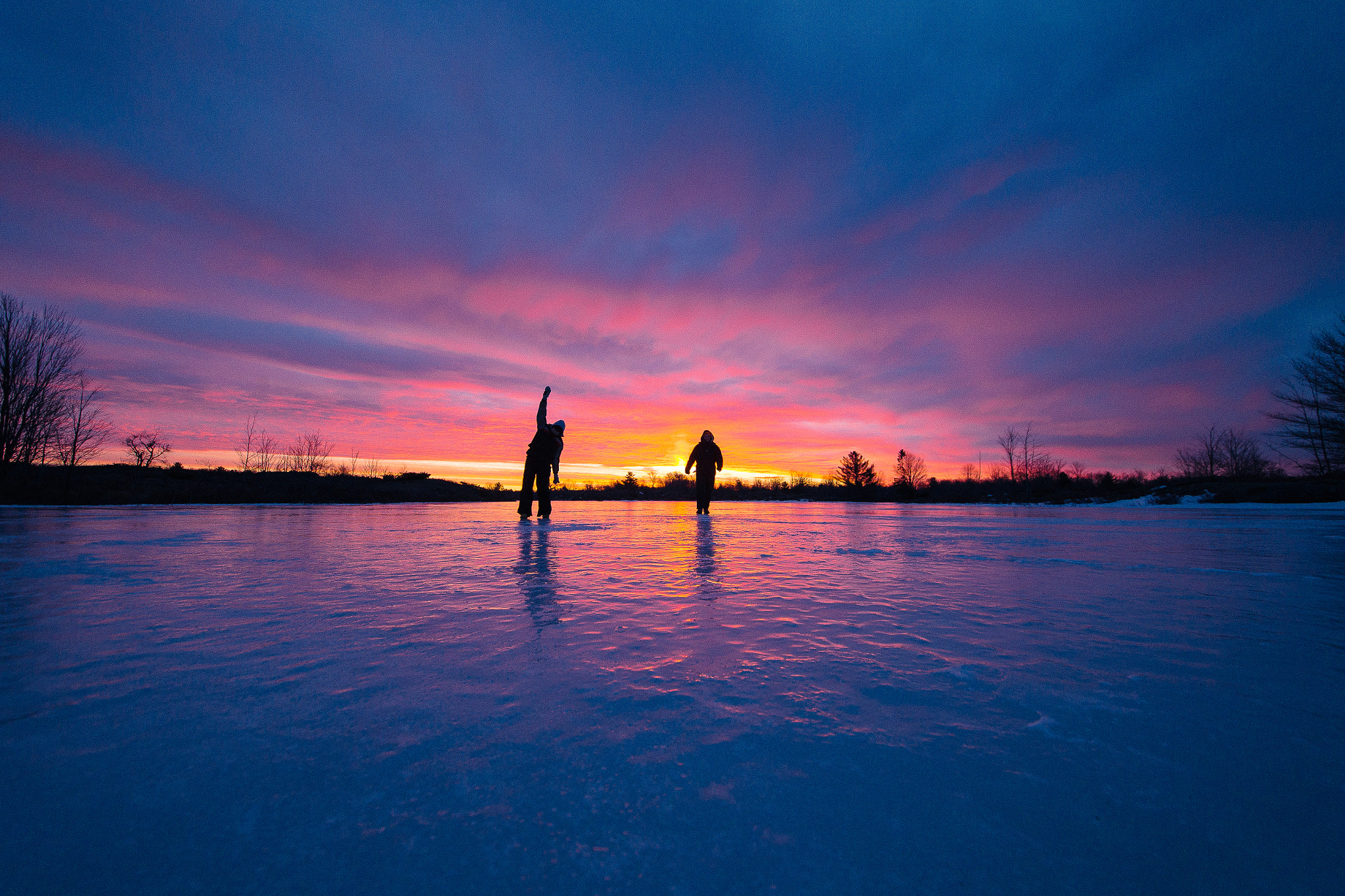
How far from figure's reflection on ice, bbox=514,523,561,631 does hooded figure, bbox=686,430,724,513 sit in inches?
255

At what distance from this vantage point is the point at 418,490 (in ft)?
128

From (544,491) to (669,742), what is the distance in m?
10.3

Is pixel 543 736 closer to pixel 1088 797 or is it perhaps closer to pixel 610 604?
pixel 1088 797

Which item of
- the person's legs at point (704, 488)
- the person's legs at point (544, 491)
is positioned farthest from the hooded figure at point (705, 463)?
the person's legs at point (544, 491)

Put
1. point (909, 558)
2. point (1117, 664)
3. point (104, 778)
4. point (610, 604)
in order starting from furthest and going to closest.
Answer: point (909, 558) < point (610, 604) < point (1117, 664) < point (104, 778)

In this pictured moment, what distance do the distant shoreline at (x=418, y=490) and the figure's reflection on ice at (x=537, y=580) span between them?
2290 centimetres

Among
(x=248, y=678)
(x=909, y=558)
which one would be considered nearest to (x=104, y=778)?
(x=248, y=678)

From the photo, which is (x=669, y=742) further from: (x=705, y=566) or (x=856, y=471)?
(x=856, y=471)

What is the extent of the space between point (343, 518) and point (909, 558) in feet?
42.4

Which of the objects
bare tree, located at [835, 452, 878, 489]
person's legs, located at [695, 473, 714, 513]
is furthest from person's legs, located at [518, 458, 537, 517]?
bare tree, located at [835, 452, 878, 489]

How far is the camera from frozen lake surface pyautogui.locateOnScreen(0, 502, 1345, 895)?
3.12ft

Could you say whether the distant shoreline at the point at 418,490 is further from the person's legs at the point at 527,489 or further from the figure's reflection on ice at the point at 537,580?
the figure's reflection on ice at the point at 537,580

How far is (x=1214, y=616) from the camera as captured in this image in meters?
2.86

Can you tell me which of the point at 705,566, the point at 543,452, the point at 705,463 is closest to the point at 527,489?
the point at 543,452
